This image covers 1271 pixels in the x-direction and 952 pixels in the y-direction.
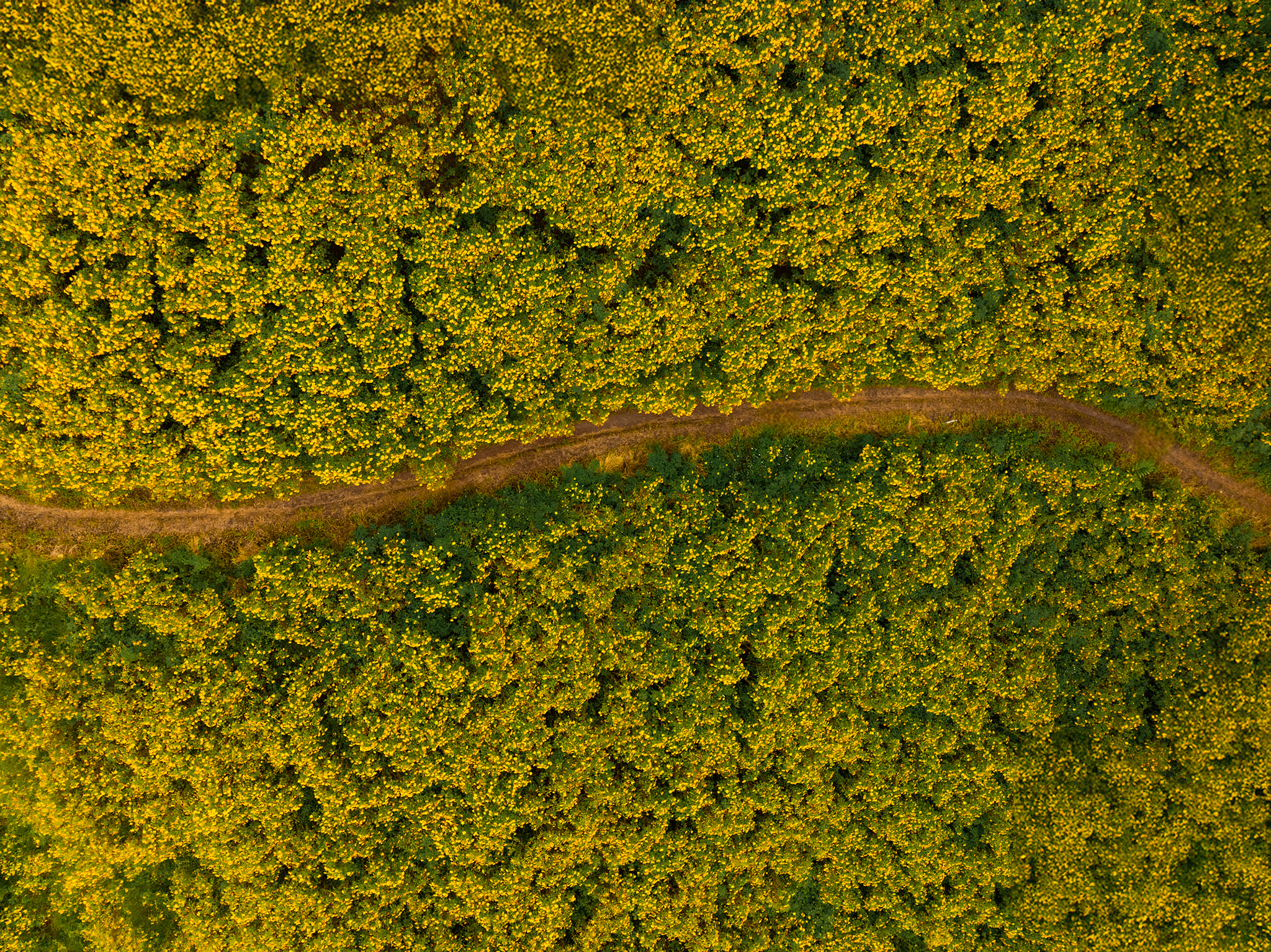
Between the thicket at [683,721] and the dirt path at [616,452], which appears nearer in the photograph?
the thicket at [683,721]

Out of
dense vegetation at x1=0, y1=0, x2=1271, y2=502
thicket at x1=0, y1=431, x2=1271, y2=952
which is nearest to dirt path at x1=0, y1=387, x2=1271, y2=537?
thicket at x1=0, y1=431, x2=1271, y2=952

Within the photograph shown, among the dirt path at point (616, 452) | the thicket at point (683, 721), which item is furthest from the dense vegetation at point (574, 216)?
the thicket at point (683, 721)

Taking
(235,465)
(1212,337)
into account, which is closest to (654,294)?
(235,465)

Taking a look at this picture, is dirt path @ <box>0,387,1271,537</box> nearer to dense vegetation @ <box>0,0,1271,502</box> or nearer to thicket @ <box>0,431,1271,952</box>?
thicket @ <box>0,431,1271,952</box>

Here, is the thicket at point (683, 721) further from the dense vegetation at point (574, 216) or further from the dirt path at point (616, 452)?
the dense vegetation at point (574, 216)

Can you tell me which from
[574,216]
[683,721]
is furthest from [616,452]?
[683,721]

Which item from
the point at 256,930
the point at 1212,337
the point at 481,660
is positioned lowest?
the point at 256,930

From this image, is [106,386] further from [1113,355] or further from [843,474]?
[1113,355]
